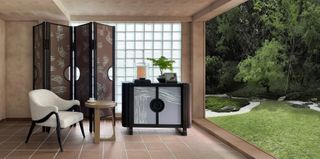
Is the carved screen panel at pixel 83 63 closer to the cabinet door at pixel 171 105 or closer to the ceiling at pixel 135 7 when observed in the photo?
the ceiling at pixel 135 7

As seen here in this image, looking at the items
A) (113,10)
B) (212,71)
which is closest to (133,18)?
(113,10)

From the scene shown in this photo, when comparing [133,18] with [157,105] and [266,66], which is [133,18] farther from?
[266,66]

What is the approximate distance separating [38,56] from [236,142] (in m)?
4.20

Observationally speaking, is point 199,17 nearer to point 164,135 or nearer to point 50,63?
point 164,135

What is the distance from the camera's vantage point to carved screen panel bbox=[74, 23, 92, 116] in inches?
246

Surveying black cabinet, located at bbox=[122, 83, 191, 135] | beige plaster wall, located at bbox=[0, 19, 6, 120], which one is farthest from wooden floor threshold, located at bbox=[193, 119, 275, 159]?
beige plaster wall, located at bbox=[0, 19, 6, 120]

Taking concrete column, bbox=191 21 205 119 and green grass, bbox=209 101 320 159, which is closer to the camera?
green grass, bbox=209 101 320 159

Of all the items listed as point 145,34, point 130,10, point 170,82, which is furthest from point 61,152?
point 145,34

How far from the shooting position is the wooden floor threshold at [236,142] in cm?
413

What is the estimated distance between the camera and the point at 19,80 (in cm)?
701

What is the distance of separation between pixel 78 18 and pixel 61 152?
3451mm

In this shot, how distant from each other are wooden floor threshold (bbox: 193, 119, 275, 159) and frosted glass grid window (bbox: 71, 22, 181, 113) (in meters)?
1.67

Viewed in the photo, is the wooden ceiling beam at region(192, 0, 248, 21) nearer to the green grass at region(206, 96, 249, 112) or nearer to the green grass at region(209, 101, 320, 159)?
the green grass at region(209, 101, 320, 159)

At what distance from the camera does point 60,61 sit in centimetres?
641
